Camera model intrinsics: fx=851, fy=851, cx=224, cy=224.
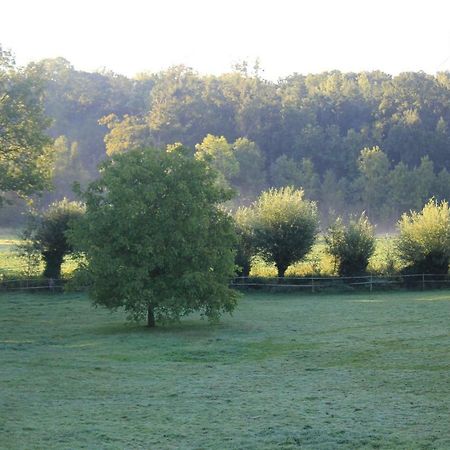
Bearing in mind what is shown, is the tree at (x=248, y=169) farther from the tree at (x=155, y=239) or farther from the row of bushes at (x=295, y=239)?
the tree at (x=155, y=239)

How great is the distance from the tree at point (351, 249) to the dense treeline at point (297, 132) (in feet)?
141

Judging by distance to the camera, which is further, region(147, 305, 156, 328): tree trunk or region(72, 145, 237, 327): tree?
region(147, 305, 156, 328): tree trunk

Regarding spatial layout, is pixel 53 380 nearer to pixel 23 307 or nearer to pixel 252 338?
pixel 252 338

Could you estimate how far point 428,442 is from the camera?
38.7ft

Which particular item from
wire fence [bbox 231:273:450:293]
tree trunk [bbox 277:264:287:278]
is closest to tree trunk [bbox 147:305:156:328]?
wire fence [bbox 231:273:450:293]

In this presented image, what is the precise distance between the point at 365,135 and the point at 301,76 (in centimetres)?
2320

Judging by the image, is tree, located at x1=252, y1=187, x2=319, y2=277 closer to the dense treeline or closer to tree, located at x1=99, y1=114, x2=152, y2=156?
the dense treeline

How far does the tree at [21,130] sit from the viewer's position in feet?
142

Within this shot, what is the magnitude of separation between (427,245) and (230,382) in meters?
28.7

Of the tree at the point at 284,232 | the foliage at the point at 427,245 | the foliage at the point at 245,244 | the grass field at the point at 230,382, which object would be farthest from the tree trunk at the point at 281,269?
the grass field at the point at 230,382

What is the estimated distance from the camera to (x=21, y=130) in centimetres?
4341

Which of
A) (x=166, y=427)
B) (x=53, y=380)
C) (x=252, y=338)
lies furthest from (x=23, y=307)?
(x=166, y=427)

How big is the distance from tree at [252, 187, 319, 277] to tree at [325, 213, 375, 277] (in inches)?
54.8

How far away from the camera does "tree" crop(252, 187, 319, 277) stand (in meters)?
44.8
